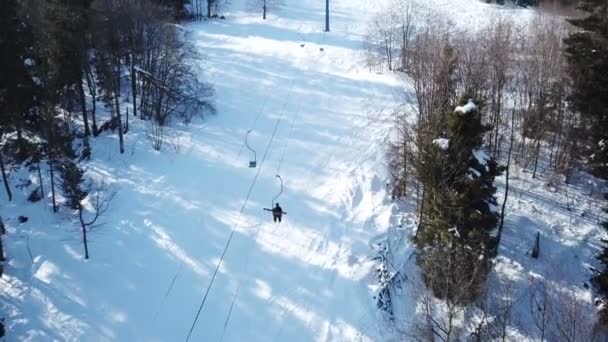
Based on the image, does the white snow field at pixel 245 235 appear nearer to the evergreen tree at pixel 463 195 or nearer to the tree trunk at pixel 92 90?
the tree trunk at pixel 92 90

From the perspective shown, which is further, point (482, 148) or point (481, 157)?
point (482, 148)

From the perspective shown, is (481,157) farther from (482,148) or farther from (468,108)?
(482,148)

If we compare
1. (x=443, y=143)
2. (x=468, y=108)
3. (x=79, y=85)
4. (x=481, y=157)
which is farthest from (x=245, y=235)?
(x=79, y=85)

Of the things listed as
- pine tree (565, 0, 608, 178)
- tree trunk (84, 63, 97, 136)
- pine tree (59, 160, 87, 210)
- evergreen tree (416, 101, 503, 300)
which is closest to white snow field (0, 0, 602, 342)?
tree trunk (84, 63, 97, 136)

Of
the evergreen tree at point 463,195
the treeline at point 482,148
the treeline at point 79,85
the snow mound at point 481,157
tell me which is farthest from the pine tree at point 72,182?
the snow mound at point 481,157

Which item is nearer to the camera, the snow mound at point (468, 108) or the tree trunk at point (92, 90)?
the snow mound at point (468, 108)

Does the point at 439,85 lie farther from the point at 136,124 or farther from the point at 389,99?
the point at 136,124
